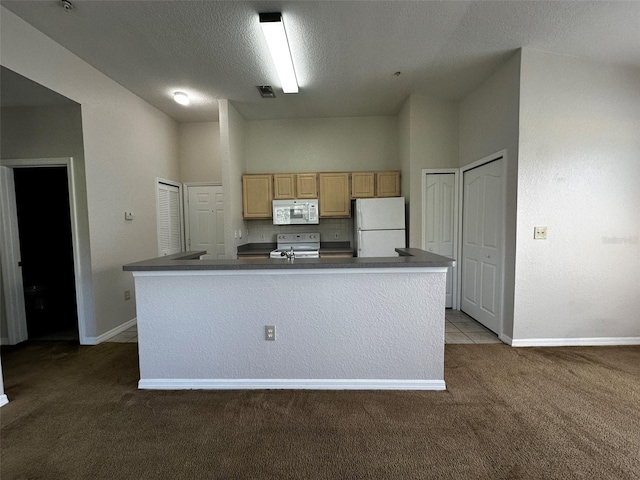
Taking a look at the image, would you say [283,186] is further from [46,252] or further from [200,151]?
[46,252]

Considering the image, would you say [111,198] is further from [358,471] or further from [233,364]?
[358,471]

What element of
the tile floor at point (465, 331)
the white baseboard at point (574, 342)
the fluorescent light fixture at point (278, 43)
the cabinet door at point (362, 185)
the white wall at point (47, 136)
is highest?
the fluorescent light fixture at point (278, 43)

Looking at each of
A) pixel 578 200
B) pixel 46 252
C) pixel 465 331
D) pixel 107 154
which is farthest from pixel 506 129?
pixel 46 252

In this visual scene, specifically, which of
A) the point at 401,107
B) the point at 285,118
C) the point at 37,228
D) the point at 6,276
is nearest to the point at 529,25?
the point at 401,107

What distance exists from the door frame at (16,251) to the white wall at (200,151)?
73.4 inches

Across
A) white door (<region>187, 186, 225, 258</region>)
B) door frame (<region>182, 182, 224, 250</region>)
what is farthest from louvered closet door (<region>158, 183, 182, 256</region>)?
white door (<region>187, 186, 225, 258</region>)

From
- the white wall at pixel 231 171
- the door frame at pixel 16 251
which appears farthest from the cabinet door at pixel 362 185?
the door frame at pixel 16 251

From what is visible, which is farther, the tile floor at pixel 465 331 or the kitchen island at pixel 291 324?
the tile floor at pixel 465 331

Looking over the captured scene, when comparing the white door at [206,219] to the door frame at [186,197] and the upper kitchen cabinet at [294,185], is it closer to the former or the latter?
the door frame at [186,197]

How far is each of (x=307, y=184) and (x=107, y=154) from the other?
247 cm

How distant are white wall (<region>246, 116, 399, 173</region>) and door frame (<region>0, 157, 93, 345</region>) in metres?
2.53

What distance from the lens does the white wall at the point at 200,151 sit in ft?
14.9

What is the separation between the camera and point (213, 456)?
4.87ft

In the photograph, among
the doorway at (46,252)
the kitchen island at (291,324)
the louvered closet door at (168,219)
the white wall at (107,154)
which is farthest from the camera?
the louvered closet door at (168,219)
